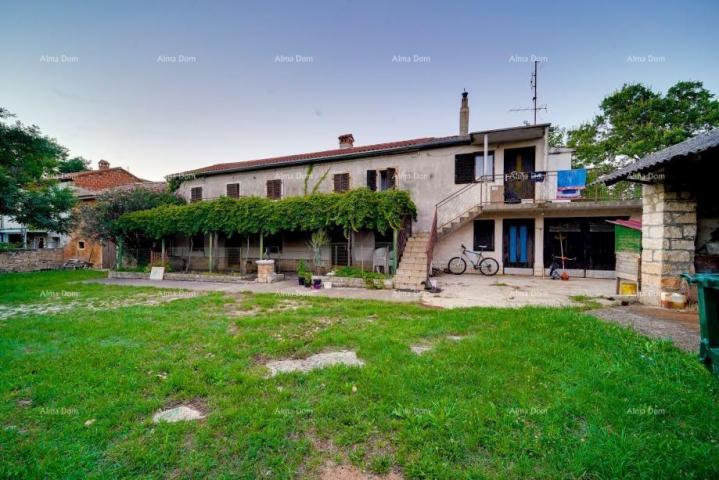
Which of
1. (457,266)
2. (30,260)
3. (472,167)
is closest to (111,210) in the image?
(30,260)

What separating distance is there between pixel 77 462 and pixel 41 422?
94cm

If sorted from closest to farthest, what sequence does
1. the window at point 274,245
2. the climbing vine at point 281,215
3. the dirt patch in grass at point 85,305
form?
the dirt patch in grass at point 85,305 → the climbing vine at point 281,215 → the window at point 274,245

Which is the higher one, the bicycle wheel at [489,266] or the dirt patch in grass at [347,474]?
the bicycle wheel at [489,266]

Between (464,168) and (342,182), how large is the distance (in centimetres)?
597

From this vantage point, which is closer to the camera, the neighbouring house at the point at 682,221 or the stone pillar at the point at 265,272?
the neighbouring house at the point at 682,221

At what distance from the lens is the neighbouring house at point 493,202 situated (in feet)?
37.0

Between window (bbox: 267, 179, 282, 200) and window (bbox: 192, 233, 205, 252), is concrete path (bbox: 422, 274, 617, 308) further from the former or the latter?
window (bbox: 192, 233, 205, 252)

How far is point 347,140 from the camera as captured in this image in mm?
18062

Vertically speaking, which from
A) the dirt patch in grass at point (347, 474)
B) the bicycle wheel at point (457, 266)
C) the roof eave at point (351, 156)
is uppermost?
the roof eave at point (351, 156)

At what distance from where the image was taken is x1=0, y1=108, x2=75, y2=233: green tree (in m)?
13.5

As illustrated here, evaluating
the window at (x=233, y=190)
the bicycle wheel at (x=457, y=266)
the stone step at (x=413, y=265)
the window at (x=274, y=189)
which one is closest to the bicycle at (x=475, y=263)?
the bicycle wheel at (x=457, y=266)

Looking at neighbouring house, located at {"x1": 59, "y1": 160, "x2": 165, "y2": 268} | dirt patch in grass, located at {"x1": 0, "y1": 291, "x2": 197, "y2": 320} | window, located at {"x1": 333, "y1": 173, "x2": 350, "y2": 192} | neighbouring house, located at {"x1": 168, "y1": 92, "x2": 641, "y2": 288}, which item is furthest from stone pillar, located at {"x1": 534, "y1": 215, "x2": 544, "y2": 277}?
neighbouring house, located at {"x1": 59, "y1": 160, "x2": 165, "y2": 268}

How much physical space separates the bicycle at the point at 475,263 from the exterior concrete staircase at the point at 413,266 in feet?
6.52

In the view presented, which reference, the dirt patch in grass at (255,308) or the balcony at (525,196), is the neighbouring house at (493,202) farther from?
the dirt patch in grass at (255,308)
